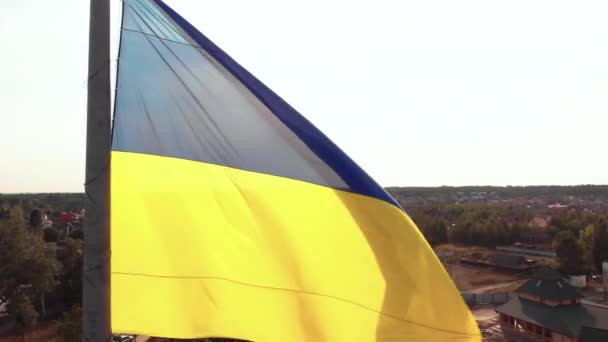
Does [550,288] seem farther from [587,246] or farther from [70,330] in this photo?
[587,246]

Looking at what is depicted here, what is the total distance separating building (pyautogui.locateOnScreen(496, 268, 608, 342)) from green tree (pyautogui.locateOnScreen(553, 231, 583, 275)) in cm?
2001

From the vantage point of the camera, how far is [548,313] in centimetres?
2773

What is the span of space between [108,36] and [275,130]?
1.68 meters

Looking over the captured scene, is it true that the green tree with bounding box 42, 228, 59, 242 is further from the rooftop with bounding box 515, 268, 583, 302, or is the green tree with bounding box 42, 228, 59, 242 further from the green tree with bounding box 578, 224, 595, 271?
the green tree with bounding box 578, 224, 595, 271

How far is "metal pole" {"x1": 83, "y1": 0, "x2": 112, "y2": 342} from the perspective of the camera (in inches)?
140

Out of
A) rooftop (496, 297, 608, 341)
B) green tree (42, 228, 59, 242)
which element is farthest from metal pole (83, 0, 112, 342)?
green tree (42, 228, 59, 242)

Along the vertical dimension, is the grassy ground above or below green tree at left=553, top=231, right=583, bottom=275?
below

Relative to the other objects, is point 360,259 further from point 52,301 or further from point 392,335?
point 52,301

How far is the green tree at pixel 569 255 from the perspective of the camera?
47250 mm

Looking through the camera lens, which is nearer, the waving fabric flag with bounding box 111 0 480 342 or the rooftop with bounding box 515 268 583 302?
the waving fabric flag with bounding box 111 0 480 342

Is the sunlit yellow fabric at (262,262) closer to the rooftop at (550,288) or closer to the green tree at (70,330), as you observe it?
the green tree at (70,330)

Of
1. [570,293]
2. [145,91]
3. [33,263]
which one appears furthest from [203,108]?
[33,263]

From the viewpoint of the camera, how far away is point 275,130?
4.70 meters

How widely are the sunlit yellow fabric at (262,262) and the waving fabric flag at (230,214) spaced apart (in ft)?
0.03
